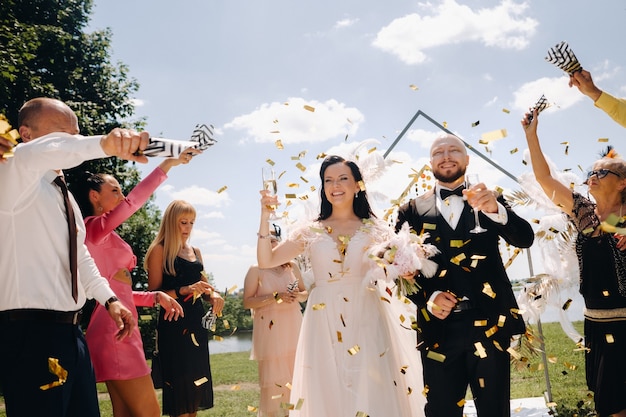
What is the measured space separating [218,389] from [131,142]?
370 inches

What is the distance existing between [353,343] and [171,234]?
6.75ft

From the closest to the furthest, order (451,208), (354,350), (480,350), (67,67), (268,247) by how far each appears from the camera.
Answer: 1. (480,350)
2. (451,208)
3. (354,350)
4. (268,247)
5. (67,67)

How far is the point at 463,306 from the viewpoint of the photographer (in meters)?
3.35

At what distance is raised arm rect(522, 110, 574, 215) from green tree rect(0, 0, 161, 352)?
10420 mm

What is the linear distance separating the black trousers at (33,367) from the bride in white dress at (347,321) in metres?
1.86

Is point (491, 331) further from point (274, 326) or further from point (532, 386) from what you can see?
point (532, 386)

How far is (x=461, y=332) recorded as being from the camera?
3311 millimetres

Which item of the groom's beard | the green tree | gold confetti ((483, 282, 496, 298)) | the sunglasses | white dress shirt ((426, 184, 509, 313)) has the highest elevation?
the green tree

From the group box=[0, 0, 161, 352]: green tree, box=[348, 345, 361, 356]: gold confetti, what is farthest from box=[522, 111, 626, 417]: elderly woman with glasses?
box=[0, 0, 161, 352]: green tree

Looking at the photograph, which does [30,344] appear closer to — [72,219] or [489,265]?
[72,219]

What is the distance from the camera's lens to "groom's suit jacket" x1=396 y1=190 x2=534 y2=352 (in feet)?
10.8

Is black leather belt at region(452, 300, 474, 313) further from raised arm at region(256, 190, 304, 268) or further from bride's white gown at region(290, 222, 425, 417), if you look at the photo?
raised arm at region(256, 190, 304, 268)

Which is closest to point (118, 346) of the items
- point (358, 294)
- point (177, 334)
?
point (177, 334)

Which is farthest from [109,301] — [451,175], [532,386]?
[532,386]
